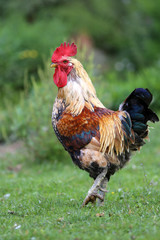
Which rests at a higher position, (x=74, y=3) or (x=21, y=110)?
(x=74, y=3)

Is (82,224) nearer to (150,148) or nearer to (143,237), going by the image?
(143,237)

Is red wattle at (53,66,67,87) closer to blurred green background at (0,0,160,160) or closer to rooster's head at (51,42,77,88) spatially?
rooster's head at (51,42,77,88)

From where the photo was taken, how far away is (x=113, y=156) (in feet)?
16.1

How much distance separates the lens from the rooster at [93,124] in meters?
4.79

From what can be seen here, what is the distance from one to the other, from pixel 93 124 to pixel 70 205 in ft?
4.08

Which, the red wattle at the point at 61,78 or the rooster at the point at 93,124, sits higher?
the red wattle at the point at 61,78

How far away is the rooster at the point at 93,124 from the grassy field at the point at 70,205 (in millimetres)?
505

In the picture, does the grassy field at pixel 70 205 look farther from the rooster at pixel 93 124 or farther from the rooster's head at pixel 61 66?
the rooster's head at pixel 61 66

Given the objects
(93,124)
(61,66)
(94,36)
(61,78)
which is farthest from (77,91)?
(94,36)

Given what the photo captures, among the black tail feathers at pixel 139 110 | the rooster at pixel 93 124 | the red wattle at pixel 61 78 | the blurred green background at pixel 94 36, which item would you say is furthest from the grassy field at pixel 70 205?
the blurred green background at pixel 94 36

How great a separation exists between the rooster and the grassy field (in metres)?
0.50

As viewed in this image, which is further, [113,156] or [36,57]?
[36,57]

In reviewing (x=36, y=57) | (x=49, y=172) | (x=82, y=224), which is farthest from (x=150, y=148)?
(x=36, y=57)

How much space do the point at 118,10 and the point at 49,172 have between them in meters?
18.2
